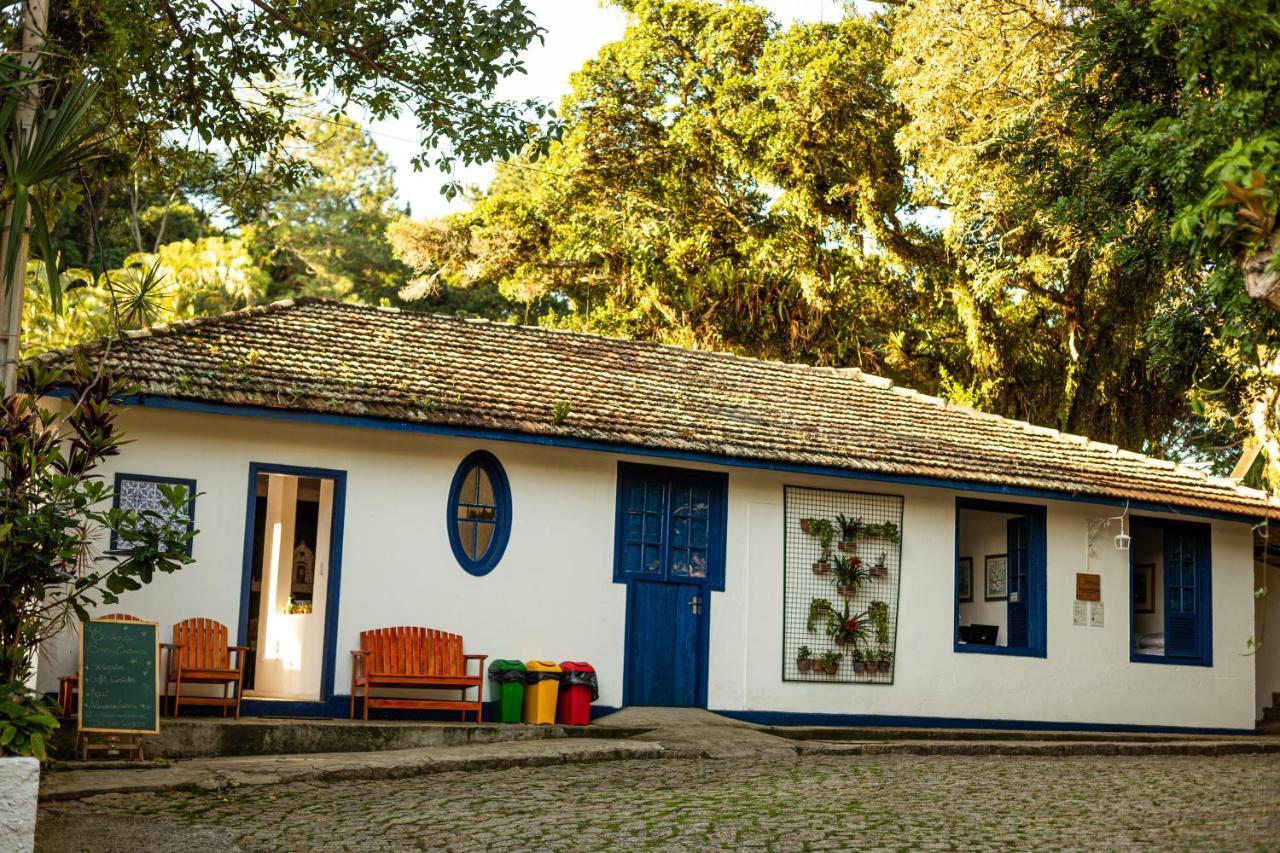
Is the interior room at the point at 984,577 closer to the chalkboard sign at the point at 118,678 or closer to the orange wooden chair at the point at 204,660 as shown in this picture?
the orange wooden chair at the point at 204,660

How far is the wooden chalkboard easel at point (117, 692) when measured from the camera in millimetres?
10438

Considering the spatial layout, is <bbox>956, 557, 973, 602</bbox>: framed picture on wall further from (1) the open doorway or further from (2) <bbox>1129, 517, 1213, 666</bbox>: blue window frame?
(1) the open doorway

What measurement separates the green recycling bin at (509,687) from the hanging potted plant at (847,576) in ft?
12.7

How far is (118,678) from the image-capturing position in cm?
1065

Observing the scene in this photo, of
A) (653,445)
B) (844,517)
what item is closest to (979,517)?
(844,517)

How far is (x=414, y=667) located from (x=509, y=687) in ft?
3.13

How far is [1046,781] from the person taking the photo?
36.2ft

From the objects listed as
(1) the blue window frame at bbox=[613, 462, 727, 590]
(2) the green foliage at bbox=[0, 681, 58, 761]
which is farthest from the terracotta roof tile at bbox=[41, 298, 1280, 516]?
(2) the green foliage at bbox=[0, 681, 58, 761]

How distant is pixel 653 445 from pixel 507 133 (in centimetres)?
400

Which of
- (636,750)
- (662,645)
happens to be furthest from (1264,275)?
(662,645)

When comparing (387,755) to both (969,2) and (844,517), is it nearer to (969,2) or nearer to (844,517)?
(844,517)

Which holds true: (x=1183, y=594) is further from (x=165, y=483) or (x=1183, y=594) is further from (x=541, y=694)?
(x=165, y=483)

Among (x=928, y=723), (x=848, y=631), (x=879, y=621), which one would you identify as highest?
(x=879, y=621)

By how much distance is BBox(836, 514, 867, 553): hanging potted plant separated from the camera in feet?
50.8
